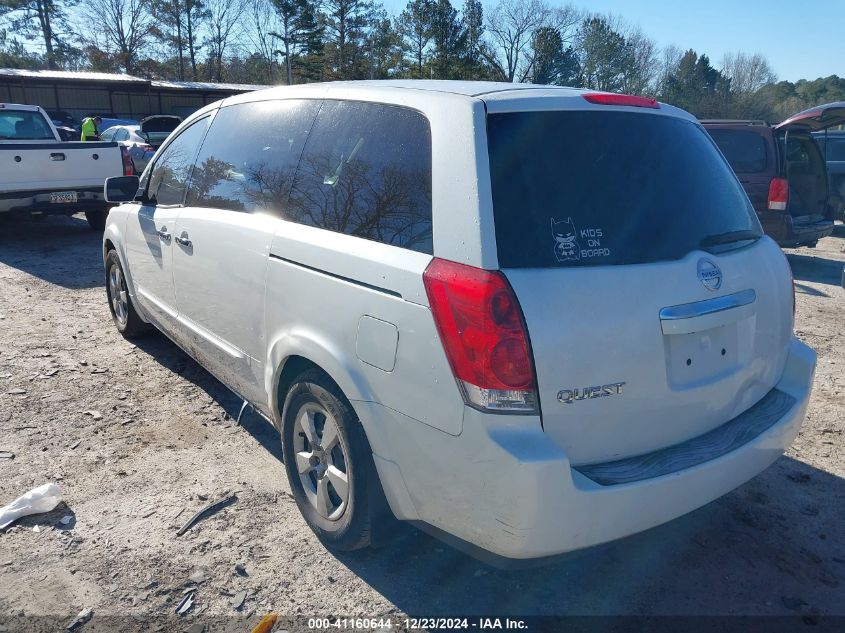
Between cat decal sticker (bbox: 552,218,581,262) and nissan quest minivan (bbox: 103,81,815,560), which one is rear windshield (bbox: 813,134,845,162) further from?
cat decal sticker (bbox: 552,218,581,262)

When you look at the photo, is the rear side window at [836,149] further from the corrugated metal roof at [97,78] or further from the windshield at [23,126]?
the corrugated metal roof at [97,78]

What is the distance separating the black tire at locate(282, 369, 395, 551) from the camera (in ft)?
9.11

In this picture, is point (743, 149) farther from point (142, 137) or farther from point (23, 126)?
point (142, 137)

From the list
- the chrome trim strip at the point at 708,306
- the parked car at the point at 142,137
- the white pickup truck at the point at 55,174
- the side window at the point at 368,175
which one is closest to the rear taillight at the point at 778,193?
the chrome trim strip at the point at 708,306

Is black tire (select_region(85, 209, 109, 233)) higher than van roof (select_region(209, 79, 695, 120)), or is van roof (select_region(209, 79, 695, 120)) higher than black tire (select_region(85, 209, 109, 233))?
van roof (select_region(209, 79, 695, 120))

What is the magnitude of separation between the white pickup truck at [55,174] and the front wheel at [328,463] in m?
8.39

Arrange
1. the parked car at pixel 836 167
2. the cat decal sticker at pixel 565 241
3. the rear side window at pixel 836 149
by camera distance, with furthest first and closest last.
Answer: the rear side window at pixel 836 149
the parked car at pixel 836 167
the cat decal sticker at pixel 565 241

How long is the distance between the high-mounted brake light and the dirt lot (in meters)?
1.83

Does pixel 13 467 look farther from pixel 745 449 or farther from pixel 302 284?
pixel 745 449

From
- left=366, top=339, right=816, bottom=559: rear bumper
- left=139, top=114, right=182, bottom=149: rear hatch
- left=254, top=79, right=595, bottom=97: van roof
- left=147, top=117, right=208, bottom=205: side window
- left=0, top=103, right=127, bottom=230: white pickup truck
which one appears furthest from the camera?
left=139, top=114, right=182, bottom=149: rear hatch

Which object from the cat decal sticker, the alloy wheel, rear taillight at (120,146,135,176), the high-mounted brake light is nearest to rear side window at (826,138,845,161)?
rear taillight at (120,146,135,176)

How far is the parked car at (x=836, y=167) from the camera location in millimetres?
11664

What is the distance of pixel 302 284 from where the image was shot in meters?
3.02

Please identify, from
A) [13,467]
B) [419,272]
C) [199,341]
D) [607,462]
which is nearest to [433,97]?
[419,272]
